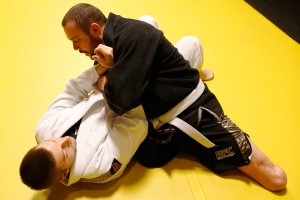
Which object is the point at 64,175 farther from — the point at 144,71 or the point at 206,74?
the point at 206,74

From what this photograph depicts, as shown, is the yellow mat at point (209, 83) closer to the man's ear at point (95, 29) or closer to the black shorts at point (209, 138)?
the black shorts at point (209, 138)

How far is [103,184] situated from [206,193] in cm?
39

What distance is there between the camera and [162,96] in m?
1.07

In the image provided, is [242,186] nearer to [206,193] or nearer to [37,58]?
[206,193]

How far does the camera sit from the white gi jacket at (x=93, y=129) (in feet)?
3.40

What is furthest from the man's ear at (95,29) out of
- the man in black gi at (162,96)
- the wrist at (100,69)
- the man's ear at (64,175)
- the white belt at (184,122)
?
the man's ear at (64,175)

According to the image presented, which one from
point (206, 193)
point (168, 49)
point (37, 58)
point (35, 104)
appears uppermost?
point (168, 49)

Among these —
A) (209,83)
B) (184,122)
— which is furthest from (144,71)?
(209,83)

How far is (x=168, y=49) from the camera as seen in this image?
1056 mm

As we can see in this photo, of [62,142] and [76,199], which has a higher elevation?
[62,142]

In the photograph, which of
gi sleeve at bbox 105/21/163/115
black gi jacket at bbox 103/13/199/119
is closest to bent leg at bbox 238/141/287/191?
black gi jacket at bbox 103/13/199/119

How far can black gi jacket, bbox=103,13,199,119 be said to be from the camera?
96 centimetres

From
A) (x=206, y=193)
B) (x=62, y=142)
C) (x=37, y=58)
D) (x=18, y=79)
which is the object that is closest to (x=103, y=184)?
(x=62, y=142)

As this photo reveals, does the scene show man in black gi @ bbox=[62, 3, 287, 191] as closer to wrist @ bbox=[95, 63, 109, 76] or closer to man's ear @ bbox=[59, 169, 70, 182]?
wrist @ bbox=[95, 63, 109, 76]
